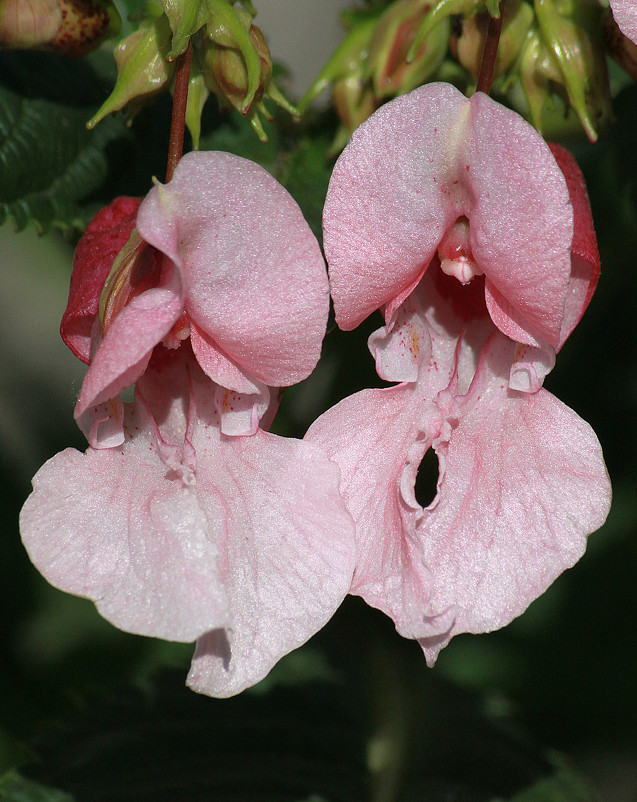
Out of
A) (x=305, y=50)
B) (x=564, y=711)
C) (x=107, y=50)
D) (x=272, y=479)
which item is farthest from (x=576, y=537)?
(x=305, y=50)

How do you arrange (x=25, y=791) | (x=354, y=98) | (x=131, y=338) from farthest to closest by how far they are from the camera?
(x=25, y=791) < (x=354, y=98) < (x=131, y=338)

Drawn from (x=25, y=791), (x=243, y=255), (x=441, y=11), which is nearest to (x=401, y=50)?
(x=441, y=11)

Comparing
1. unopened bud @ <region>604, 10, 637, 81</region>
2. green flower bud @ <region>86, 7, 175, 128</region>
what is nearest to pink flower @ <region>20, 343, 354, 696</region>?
green flower bud @ <region>86, 7, 175, 128</region>

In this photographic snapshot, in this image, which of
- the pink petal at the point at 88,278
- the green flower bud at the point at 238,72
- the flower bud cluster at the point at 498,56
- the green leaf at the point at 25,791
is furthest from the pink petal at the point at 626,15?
the green leaf at the point at 25,791

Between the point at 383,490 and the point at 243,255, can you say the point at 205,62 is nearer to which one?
the point at 243,255

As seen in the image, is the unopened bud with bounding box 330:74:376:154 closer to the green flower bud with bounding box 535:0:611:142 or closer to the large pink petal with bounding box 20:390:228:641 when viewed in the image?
the green flower bud with bounding box 535:0:611:142

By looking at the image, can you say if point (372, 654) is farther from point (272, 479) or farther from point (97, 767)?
point (272, 479)
